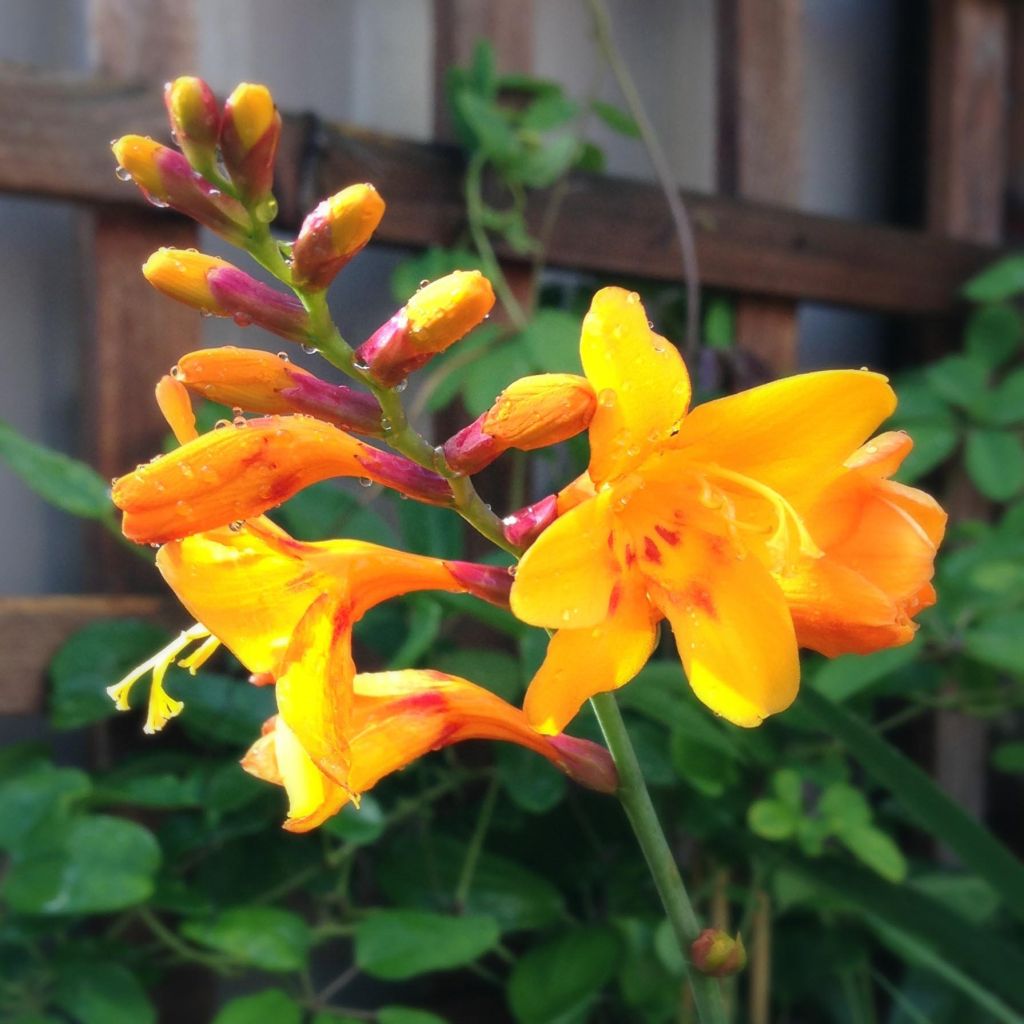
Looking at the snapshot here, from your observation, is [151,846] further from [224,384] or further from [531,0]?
[531,0]

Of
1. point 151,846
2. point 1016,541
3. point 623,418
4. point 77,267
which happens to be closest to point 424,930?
point 151,846

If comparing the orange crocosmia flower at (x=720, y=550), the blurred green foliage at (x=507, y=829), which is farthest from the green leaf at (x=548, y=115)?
the orange crocosmia flower at (x=720, y=550)

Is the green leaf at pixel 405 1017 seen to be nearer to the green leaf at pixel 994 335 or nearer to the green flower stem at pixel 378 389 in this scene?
the green flower stem at pixel 378 389

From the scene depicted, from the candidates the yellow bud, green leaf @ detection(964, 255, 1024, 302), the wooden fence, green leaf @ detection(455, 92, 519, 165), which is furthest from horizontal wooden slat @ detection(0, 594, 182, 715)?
green leaf @ detection(964, 255, 1024, 302)

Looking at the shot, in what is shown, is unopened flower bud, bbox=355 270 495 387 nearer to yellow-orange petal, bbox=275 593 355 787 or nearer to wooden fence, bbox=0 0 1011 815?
yellow-orange petal, bbox=275 593 355 787

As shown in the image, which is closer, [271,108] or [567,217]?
[271,108]

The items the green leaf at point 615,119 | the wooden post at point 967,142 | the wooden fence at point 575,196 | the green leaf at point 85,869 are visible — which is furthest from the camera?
the wooden post at point 967,142
